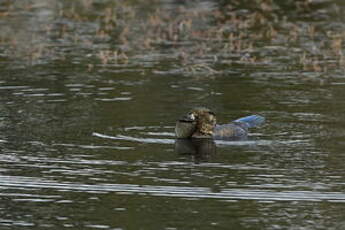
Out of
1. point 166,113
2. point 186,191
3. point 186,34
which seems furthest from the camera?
point 186,34

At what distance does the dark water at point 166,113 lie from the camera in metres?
10.2

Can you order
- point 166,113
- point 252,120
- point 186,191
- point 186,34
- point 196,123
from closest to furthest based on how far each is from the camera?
1. point 186,191
2. point 196,123
3. point 252,120
4. point 166,113
5. point 186,34

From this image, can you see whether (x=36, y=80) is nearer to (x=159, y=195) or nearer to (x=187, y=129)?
(x=187, y=129)

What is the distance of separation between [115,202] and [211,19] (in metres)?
14.7

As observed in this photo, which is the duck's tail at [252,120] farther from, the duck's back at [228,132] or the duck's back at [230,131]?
the duck's back at [228,132]

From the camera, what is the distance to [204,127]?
13.5m

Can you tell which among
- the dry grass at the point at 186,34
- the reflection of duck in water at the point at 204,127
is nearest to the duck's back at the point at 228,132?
the reflection of duck in water at the point at 204,127

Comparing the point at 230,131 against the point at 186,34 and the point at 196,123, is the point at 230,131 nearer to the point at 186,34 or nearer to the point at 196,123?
the point at 196,123

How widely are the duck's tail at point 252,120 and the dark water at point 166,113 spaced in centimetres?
16

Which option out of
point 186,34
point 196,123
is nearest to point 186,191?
point 196,123

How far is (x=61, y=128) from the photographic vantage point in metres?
13.9

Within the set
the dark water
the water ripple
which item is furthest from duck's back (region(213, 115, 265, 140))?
the water ripple

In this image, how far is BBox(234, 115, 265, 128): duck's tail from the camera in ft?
45.6

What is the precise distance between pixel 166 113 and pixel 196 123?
61.2 inches
